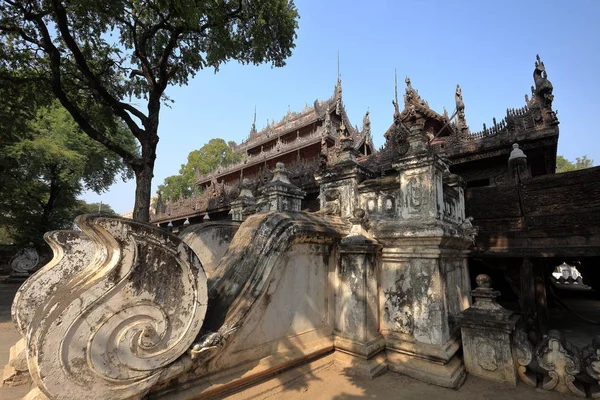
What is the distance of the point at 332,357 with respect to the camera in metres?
3.89

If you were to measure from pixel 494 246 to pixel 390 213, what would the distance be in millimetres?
2545

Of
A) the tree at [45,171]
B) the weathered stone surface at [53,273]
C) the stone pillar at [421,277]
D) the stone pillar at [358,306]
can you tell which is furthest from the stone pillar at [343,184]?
the tree at [45,171]

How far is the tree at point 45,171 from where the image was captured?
49.3 feet

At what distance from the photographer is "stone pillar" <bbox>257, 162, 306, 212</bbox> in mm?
6082

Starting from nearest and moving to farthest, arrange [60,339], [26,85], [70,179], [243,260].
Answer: [60,339] → [243,260] → [26,85] → [70,179]

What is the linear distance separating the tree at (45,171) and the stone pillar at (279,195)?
11849 mm

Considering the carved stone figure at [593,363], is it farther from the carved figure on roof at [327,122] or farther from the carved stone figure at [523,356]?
the carved figure on roof at [327,122]

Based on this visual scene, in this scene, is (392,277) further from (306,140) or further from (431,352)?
(306,140)

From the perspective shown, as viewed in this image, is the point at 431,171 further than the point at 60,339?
Yes

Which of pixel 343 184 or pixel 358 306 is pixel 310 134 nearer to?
pixel 343 184

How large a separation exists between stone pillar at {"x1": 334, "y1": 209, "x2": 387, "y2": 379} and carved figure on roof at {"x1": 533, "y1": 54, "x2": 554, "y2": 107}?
26.3 feet

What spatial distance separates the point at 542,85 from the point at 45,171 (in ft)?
79.3

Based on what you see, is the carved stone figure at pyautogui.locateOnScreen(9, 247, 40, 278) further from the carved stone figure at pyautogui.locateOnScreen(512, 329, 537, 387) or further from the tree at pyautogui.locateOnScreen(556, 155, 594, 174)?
the tree at pyautogui.locateOnScreen(556, 155, 594, 174)

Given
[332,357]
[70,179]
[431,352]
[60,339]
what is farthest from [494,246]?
[70,179]
